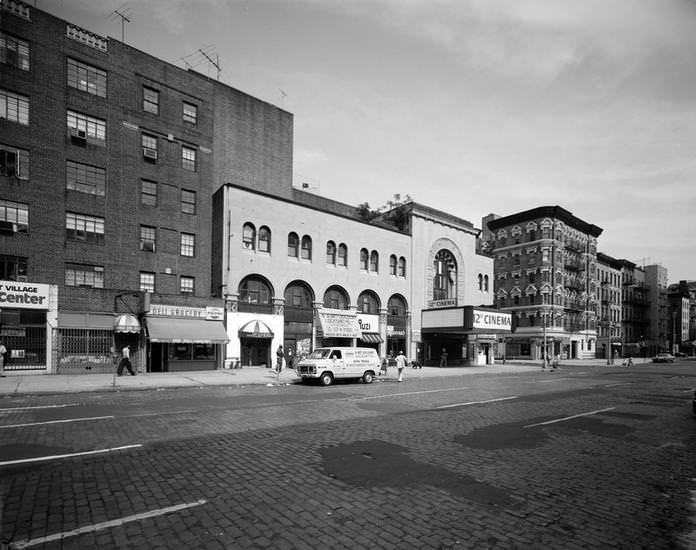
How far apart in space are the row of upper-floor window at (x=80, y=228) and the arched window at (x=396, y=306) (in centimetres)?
1915

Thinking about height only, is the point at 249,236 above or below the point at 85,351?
above

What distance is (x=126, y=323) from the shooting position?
26328 mm

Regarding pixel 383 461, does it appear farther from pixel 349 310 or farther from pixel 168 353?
pixel 349 310

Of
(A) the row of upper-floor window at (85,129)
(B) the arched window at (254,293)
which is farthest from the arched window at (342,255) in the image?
(A) the row of upper-floor window at (85,129)

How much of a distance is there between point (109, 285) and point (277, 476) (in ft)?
80.4

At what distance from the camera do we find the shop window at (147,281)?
2859 centimetres

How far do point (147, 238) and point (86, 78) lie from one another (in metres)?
10.6

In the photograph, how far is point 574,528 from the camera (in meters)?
5.47

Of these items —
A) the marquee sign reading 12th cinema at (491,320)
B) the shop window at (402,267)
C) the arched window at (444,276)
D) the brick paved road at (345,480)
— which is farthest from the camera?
the arched window at (444,276)

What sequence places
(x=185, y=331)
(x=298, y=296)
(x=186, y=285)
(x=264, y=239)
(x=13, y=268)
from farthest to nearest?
1. (x=298, y=296)
2. (x=264, y=239)
3. (x=186, y=285)
4. (x=185, y=331)
5. (x=13, y=268)

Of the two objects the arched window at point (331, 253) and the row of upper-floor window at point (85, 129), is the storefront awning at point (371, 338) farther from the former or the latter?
the row of upper-floor window at point (85, 129)

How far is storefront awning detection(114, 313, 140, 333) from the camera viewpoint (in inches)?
1031

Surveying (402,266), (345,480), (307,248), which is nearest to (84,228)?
(307,248)

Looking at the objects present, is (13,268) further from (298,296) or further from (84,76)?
(298,296)
